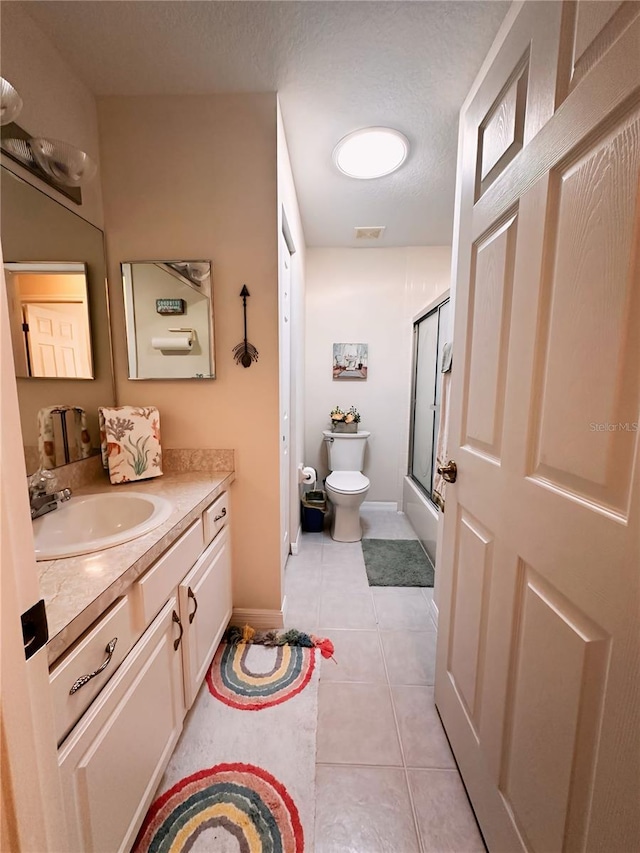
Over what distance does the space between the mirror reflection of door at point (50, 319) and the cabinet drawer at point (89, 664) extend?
859 millimetres

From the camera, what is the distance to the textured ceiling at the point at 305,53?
104 cm

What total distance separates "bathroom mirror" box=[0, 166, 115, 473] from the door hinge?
0.89m

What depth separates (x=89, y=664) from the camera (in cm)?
64

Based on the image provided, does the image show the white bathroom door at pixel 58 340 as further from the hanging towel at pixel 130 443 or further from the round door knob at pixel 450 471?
the round door knob at pixel 450 471

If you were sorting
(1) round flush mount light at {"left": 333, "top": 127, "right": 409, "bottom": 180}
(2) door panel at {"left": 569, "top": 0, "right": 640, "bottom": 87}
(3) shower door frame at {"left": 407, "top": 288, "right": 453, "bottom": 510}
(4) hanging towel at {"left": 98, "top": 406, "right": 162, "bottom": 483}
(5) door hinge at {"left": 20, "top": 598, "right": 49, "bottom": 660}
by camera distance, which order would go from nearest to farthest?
1. (5) door hinge at {"left": 20, "top": 598, "right": 49, "bottom": 660}
2. (2) door panel at {"left": 569, "top": 0, "right": 640, "bottom": 87}
3. (4) hanging towel at {"left": 98, "top": 406, "right": 162, "bottom": 483}
4. (1) round flush mount light at {"left": 333, "top": 127, "right": 409, "bottom": 180}
5. (3) shower door frame at {"left": 407, "top": 288, "right": 453, "bottom": 510}

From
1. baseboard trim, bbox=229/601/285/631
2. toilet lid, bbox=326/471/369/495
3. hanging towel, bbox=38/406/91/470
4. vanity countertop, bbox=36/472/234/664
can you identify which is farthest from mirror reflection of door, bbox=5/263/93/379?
toilet lid, bbox=326/471/369/495

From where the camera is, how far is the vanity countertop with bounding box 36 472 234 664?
58cm

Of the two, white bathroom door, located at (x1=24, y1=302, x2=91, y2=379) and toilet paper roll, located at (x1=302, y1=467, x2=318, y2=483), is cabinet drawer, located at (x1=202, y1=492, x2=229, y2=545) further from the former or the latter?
toilet paper roll, located at (x1=302, y1=467, x2=318, y2=483)

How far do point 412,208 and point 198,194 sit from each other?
1.49 meters

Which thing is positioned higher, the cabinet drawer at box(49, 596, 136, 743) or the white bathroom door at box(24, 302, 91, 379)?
the white bathroom door at box(24, 302, 91, 379)

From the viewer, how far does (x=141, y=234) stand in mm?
1412

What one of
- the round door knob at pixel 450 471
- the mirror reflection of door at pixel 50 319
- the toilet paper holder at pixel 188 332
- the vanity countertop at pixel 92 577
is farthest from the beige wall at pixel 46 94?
the round door knob at pixel 450 471

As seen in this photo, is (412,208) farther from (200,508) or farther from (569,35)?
(200,508)

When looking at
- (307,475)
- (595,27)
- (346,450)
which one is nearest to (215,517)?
(307,475)
